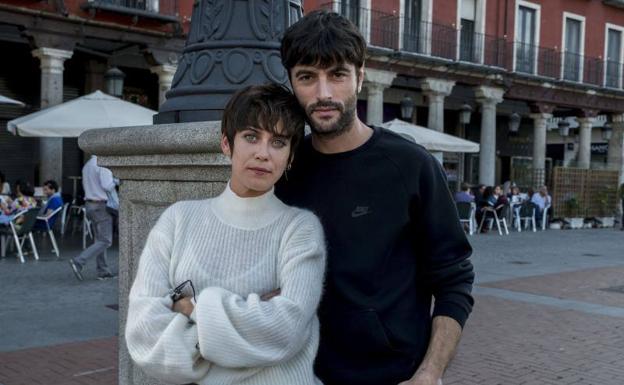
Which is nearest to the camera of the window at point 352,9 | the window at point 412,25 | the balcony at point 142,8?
the balcony at point 142,8

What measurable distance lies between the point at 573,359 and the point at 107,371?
3.60 m

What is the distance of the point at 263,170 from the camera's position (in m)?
1.76

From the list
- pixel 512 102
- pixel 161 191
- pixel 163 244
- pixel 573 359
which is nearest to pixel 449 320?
pixel 163 244

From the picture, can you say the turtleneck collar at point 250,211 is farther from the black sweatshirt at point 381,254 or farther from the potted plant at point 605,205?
the potted plant at point 605,205

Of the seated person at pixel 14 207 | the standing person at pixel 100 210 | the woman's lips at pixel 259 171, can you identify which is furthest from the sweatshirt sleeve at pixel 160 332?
the seated person at pixel 14 207

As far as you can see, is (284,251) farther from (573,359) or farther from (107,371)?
(573,359)

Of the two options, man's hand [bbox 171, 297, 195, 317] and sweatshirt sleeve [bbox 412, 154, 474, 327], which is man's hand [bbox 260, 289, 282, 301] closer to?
man's hand [bbox 171, 297, 195, 317]

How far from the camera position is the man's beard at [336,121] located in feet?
6.12

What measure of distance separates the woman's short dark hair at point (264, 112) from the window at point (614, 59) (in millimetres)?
27245

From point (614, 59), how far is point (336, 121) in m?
28.5

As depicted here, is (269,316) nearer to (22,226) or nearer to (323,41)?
(323,41)

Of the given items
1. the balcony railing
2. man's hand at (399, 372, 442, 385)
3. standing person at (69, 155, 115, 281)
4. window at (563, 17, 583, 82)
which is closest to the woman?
man's hand at (399, 372, 442, 385)

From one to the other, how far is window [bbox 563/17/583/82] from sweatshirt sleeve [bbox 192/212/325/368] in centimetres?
2505

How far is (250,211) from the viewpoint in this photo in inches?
71.1
